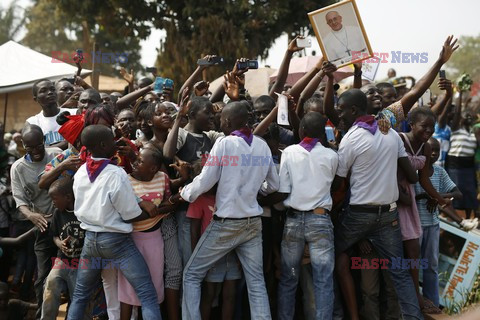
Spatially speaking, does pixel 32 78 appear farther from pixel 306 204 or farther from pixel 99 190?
pixel 306 204

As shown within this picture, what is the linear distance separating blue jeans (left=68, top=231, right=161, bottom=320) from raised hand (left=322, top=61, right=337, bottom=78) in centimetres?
238

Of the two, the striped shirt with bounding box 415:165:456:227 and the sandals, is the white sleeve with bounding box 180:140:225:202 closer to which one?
the striped shirt with bounding box 415:165:456:227

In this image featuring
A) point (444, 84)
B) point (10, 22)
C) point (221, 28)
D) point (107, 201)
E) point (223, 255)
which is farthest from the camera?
point (10, 22)

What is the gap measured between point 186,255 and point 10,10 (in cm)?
3946

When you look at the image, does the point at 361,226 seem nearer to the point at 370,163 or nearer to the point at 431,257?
the point at 370,163

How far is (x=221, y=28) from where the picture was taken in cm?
1567

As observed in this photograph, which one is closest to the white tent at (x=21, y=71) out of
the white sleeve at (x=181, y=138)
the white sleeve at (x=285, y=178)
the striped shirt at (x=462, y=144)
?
the white sleeve at (x=181, y=138)

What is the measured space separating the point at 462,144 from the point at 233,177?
6435mm

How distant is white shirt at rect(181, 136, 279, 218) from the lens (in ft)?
14.4

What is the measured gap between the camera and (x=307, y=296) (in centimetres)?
501

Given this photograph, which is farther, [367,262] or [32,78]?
[32,78]

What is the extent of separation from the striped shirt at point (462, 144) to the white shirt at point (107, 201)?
7.01 metres

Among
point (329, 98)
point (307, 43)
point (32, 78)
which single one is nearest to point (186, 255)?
point (329, 98)

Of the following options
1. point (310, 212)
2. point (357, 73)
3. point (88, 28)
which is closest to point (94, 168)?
point (310, 212)
